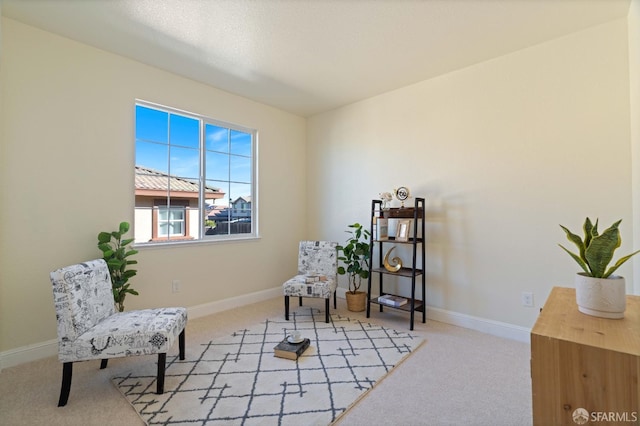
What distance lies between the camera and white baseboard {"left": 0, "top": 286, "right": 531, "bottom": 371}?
2.33 meters

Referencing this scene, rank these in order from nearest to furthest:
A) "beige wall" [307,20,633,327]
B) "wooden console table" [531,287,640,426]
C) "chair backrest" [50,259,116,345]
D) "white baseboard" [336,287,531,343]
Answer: "wooden console table" [531,287,640,426] → "chair backrest" [50,259,116,345] → "beige wall" [307,20,633,327] → "white baseboard" [336,287,531,343]

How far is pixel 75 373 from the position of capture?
2160 mm

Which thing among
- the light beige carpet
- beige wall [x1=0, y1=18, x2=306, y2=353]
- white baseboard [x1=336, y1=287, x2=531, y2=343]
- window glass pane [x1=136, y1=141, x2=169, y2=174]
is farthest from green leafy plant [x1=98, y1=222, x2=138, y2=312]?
white baseboard [x1=336, y1=287, x2=531, y2=343]

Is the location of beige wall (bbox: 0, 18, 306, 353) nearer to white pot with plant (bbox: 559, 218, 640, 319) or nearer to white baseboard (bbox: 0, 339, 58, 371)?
white baseboard (bbox: 0, 339, 58, 371)

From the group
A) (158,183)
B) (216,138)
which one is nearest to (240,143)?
(216,138)

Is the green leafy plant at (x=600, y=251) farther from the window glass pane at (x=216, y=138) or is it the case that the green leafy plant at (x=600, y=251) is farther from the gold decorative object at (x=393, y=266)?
the window glass pane at (x=216, y=138)

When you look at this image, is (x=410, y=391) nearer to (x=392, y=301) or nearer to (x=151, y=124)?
(x=392, y=301)

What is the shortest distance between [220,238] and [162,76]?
75.3 inches

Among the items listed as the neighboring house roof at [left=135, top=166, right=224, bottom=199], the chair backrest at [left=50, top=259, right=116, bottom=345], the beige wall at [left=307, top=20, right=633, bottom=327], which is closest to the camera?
the chair backrest at [left=50, top=259, right=116, bottom=345]

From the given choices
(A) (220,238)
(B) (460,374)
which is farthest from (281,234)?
(B) (460,374)

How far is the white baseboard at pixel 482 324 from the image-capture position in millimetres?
2695

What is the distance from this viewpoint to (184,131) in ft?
11.2

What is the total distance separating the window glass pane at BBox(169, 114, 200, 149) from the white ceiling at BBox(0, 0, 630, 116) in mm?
493

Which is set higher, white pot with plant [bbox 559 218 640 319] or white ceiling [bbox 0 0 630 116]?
white ceiling [bbox 0 0 630 116]
